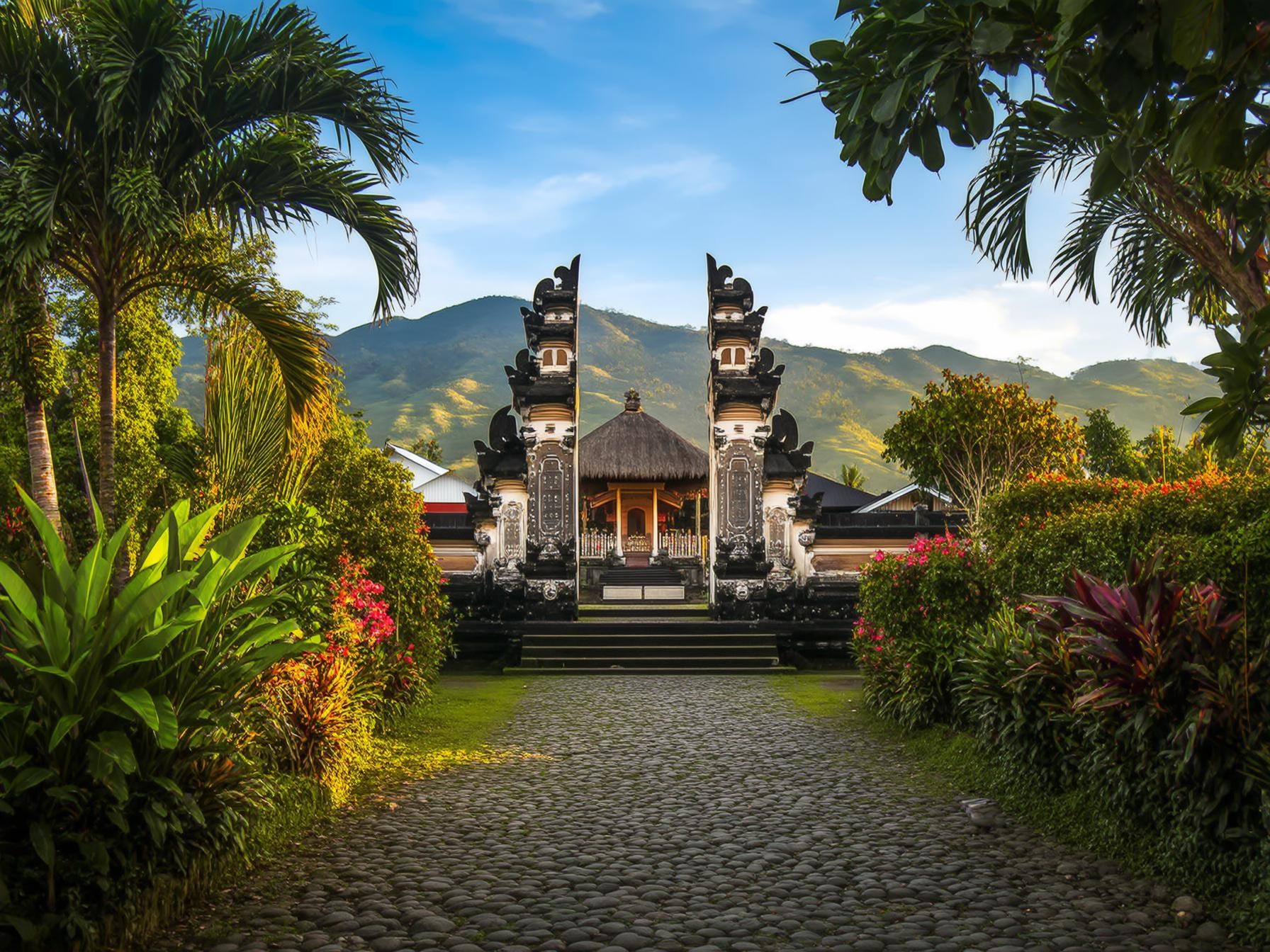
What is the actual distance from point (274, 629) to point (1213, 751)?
400 cm

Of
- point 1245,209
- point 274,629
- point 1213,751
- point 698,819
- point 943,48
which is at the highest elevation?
point 943,48

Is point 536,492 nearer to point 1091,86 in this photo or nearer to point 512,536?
point 512,536

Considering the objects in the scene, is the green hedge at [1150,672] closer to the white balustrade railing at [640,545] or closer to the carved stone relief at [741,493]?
the carved stone relief at [741,493]

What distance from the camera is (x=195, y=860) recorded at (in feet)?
13.7

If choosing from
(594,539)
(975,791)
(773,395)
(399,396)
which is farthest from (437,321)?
(975,791)

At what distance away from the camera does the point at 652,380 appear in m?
128

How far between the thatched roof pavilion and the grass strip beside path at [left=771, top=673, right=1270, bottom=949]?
71.0ft

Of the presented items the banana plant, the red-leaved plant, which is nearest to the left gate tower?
the red-leaved plant

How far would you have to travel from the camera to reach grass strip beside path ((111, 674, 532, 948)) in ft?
12.9

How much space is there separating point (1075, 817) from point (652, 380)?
123 metres

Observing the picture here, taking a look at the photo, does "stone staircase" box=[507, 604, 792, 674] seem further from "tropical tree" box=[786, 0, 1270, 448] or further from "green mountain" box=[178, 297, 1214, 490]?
"green mountain" box=[178, 297, 1214, 490]

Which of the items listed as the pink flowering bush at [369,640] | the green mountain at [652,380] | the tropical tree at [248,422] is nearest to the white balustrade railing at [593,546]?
the pink flowering bush at [369,640]

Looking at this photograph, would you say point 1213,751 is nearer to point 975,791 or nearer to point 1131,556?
point 1131,556

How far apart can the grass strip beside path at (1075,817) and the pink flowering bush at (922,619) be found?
0.85ft
